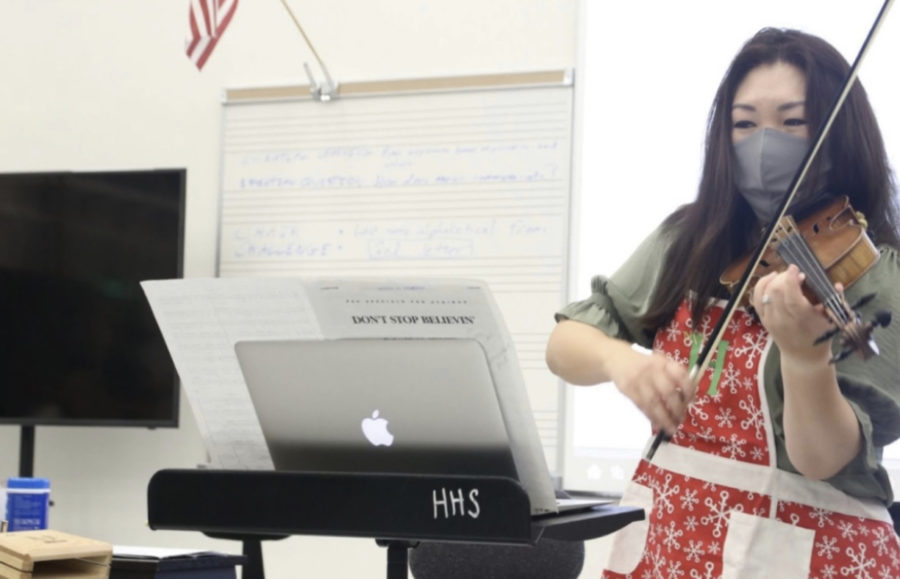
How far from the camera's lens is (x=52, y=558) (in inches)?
60.8

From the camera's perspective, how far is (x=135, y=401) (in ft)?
10.3

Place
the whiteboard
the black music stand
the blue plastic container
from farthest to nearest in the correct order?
the whiteboard → the blue plastic container → the black music stand

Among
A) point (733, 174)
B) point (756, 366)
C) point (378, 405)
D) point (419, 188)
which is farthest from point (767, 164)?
point (419, 188)

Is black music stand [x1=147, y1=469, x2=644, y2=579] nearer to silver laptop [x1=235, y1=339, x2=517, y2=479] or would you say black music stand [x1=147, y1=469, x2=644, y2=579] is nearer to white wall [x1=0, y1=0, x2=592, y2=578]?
silver laptop [x1=235, y1=339, x2=517, y2=479]

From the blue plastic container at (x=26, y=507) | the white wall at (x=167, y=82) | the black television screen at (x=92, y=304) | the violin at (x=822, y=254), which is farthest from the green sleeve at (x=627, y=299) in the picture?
the black television screen at (x=92, y=304)

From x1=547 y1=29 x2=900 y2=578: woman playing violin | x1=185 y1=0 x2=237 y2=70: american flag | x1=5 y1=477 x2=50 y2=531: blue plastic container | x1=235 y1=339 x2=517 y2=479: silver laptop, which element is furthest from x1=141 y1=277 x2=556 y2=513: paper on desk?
x1=185 y1=0 x2=237 y2=70: american flag

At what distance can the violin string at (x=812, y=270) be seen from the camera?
1.10 metres

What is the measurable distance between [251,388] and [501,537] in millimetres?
323

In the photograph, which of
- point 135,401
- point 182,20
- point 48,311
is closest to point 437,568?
point 135,401

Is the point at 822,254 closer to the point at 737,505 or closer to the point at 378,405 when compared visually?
the point at 737,505

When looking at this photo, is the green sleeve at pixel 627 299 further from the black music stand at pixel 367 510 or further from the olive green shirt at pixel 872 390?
the black music stand at pixel 367 510

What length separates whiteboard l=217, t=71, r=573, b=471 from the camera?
3.01m

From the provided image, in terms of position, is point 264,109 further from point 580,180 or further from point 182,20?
point 580,180

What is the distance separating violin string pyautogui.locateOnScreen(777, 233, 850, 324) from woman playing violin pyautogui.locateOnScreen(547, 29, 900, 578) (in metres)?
0.04
